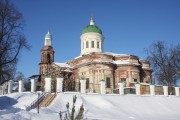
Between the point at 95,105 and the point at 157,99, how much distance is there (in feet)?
24.9

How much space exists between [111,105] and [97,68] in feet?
37.1

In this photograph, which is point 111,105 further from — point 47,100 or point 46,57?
point 46,57

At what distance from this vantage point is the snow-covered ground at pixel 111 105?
18.1 m

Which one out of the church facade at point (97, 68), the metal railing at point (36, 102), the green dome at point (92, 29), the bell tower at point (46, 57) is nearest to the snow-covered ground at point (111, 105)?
the metal railing at point (36, 102)

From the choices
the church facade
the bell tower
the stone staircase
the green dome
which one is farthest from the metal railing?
the green dome

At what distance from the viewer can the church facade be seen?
31.4 meters

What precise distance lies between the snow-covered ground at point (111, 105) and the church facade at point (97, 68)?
15.9ft

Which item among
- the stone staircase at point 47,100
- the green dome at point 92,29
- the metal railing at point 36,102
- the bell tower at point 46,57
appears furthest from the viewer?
the bell tower at point 46,57

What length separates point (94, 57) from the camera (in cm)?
3188

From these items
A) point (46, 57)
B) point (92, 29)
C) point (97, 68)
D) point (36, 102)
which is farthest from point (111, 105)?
point (46, 57)

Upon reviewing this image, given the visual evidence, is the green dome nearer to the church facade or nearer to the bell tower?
the church facade

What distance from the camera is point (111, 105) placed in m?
20.5

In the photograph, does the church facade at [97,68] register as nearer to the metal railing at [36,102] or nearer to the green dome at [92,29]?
the green dome at [92,29]

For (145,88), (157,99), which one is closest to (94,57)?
(145,88)
